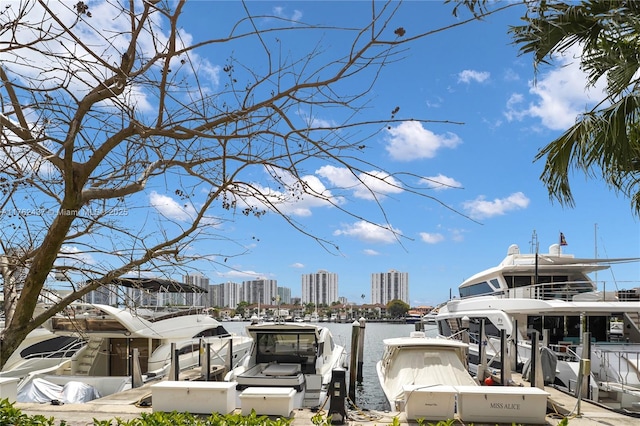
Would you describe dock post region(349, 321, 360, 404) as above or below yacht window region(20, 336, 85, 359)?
above

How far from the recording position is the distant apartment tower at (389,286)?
7308 inches

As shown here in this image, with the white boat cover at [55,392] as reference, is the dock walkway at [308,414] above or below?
above

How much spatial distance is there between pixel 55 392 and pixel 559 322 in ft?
58.2

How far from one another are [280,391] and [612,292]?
15.8 metres

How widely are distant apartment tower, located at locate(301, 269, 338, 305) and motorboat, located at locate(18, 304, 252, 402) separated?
136242 millimetres

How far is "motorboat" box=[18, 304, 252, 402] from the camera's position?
47.3 feet

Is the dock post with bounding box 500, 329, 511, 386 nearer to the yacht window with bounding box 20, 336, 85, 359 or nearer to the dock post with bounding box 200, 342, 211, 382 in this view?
the dock post with bounding box 200, 342, 211, 382

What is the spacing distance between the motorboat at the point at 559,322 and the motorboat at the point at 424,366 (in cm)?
192

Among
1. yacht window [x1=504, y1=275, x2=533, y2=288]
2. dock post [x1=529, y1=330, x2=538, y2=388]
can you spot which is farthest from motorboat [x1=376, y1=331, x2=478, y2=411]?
yacht window [x1=504, y1=275, x2=533, y2=288]

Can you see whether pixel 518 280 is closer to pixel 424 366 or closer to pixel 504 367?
pixel 504 367

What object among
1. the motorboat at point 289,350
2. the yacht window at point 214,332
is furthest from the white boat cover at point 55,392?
the yacht window at point 214,332

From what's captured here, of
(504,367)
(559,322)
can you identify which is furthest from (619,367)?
(559,322)

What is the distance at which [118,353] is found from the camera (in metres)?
18.3

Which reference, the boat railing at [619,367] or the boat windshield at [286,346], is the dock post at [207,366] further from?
the boat railing at [619,367]
